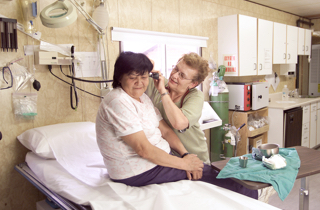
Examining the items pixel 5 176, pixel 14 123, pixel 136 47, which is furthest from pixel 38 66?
pixel 136 47

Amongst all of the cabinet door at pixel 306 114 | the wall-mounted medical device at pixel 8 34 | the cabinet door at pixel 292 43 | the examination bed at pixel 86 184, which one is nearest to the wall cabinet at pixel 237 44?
the cabinet door at pixel 292 43

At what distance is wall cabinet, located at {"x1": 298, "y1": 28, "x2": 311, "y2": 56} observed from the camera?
17.3 ft

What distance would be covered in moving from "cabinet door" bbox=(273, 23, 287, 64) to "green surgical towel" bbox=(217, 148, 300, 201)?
335cm

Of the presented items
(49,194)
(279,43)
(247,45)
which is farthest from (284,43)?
(49,194)

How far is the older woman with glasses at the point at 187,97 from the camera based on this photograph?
1.70 meters

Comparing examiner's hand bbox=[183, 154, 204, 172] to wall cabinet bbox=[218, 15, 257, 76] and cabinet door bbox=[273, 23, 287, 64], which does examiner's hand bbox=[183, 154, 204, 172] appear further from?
cabinet door bbox=[273, 23, 287, 64]

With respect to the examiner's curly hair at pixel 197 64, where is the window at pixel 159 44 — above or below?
above

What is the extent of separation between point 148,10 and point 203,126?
153 centimetres

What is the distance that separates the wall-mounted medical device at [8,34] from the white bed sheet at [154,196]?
1146mm

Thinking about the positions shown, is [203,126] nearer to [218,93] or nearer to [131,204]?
[218,93]

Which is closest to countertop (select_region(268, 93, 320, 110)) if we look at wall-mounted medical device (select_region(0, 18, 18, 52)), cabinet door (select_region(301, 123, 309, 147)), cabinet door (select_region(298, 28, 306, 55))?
cabinet door (select_region(301, 123, 309, 147))

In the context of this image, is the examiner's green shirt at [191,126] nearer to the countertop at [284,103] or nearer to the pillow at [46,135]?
the pillow at [46,135]

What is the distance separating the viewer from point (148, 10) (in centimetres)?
318

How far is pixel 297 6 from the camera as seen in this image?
5.15 metres
